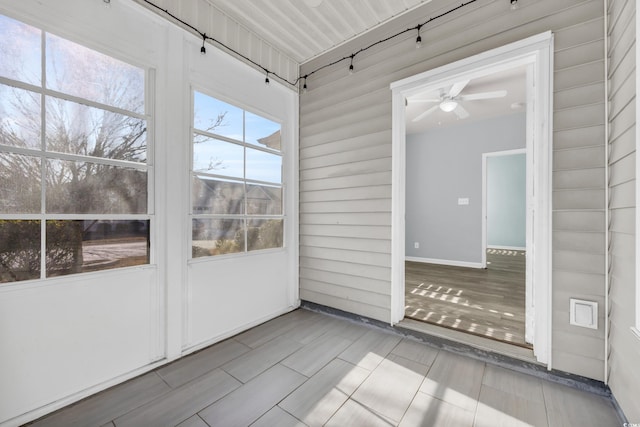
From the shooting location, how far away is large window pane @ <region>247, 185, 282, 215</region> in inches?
101

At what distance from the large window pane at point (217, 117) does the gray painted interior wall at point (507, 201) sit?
684 cm

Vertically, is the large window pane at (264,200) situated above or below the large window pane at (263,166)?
below

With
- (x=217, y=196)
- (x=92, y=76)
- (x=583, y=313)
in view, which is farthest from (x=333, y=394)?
(x=92, y=76)

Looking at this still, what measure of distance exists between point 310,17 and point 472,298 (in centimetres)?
340

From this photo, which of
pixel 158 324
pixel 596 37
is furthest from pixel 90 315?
pixel 596 37

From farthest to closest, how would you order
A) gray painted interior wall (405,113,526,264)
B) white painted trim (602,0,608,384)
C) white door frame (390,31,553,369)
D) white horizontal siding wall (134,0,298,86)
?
gray painted interior wall (405,113,526,264) → white horizontal siding wall (134,0,298,86) → white door frame (390,31,553,369) → white painted trim (602,0,608,384)

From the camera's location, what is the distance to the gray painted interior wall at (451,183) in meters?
4.84

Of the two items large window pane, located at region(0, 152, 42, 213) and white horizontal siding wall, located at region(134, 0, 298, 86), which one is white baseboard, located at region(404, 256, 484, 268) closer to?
white horizontal siding wall, located at region(134, 0, 298, 86)

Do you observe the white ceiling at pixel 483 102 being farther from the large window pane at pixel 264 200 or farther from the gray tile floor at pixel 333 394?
the gray tile floor at pixel 333 394

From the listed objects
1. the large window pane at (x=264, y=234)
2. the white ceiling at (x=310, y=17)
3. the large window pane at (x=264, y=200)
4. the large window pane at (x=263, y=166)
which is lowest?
the large window pane at (x=264, y=234)

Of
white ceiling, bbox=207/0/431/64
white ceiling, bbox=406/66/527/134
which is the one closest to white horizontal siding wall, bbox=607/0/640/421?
white ceiling, bbox=207/0/431/64

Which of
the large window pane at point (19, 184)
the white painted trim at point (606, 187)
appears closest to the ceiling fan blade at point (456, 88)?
the white painted trim at point (606, 187)

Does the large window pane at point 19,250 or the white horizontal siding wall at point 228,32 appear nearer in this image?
the large window pane at point 19,250

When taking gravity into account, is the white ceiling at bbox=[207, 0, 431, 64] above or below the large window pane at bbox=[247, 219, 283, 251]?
above
